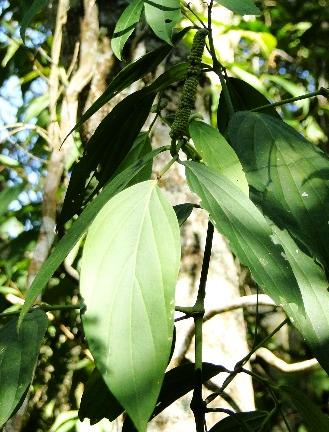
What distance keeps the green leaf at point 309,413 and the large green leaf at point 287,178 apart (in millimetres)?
270

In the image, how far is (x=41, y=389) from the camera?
6.64 ft

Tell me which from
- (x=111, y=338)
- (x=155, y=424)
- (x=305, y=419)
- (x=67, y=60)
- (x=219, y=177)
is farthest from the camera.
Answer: (x=67, y=60)

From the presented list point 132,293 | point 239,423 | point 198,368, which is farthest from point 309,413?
point 132,293

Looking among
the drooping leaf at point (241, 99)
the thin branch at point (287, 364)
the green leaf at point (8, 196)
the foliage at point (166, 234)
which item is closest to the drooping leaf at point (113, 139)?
the foliage at point (166, 234)

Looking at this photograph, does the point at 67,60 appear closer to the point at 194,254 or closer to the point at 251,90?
the point at 194,254

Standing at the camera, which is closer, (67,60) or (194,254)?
(194,254)

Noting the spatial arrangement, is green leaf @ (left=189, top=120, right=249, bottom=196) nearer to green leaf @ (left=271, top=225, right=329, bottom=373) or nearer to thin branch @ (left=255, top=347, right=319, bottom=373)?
green leaf @ (left=271, top=225, right=329, bottom=373)

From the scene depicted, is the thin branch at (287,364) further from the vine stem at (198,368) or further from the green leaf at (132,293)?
the green leaf at (132,293)

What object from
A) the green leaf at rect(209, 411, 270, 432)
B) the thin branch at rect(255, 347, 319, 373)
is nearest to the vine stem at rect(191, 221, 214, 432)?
the green leaf at rect(209, 411, 270, 432)

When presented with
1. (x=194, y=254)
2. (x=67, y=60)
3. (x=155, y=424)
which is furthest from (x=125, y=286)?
(x=67, y=60)

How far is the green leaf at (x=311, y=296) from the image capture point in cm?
62

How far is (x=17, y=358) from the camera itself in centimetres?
68

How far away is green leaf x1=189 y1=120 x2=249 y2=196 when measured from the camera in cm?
63

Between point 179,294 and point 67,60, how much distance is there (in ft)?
2.80
